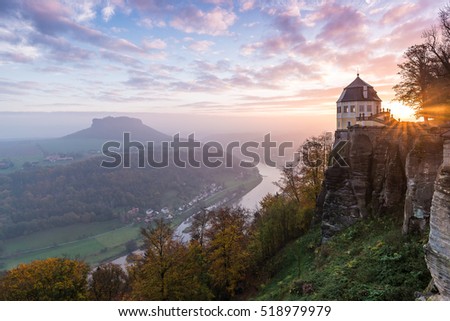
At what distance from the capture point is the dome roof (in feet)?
75.0

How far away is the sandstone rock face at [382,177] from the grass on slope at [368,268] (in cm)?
81

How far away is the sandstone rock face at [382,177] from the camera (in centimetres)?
905

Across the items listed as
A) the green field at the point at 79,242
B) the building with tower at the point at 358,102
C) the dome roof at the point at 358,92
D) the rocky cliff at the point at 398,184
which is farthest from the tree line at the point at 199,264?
the green field at the point at 79,242

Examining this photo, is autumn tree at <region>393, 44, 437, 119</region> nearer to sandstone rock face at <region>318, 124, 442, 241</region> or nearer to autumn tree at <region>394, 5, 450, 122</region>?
autumn tree at <region>394, 5, 450, 122</region>

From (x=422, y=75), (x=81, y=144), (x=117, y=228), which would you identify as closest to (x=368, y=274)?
(x=422, y=75)

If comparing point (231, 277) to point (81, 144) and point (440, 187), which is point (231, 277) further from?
point (81, 144)

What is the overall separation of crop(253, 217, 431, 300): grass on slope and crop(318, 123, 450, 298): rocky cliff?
82 centimetres

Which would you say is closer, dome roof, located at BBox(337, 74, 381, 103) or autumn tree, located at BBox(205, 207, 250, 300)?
autumn tree, located at BBox(205, 207, 250, 300)

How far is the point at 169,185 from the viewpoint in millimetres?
90562

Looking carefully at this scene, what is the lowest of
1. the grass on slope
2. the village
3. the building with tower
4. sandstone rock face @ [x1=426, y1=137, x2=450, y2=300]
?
the village

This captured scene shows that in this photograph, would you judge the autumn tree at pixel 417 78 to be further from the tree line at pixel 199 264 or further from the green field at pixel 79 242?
the green field at pixel 79 242

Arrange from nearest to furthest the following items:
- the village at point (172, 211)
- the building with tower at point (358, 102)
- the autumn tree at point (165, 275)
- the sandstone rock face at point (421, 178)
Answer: the sandstone rock face at point (421, 178)
the autumn tree at point (165, 275)
the building with tower at point (358, 102)
the village at point (172, 211)

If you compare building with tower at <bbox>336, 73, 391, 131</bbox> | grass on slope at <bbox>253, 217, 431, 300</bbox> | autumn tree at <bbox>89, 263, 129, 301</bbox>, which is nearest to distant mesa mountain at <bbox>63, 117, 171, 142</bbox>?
building with tower at <bbox>336, 73, 391, 131</bbox>

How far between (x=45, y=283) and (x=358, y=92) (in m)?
24.9
